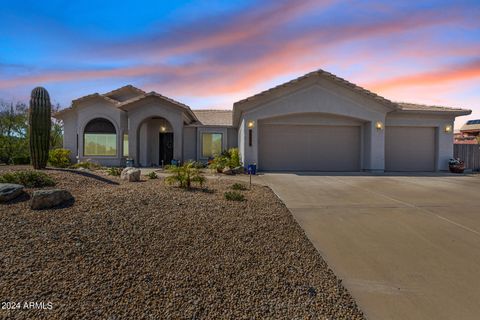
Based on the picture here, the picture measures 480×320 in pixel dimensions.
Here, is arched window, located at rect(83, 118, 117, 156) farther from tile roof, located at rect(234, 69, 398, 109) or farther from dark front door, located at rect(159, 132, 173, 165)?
tile roof, located at rect(234, 69, 398, 109)

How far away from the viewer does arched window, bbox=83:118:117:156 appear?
18.0 metres

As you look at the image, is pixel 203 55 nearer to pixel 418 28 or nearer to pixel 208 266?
pixel 418 28

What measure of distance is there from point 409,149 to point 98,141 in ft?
67.3

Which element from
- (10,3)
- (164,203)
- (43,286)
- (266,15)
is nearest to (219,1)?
(266,15)

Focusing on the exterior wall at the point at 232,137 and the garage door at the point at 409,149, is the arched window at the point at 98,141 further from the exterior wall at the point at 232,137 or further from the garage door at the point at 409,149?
the garage door at the point at 409,149

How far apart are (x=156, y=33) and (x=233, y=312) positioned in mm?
12792

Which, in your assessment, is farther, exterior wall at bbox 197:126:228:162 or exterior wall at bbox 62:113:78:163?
exterior wall at bbox 62:113:78:163

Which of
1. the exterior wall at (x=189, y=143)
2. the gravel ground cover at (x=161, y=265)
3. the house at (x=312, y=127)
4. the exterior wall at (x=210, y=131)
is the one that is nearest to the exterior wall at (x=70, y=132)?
the house at (x=312, y=127)

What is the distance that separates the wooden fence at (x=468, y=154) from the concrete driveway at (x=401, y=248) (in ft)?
38.9

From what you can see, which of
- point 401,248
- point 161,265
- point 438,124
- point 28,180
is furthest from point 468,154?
point 28,180

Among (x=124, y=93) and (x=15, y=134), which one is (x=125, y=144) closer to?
(x=124, y=93)

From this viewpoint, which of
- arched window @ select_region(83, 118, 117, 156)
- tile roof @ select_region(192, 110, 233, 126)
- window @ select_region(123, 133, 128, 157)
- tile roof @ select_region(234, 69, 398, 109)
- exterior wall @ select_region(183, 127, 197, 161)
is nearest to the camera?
tile roof @ select_region(234, 69, 398, 109)

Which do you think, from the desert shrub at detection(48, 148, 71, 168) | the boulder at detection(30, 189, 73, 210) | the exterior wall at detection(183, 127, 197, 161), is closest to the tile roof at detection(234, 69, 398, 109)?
the exterior wall at detection(183, 127, 197, 161)

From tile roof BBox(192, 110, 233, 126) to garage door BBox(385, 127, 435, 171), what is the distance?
10802mm
